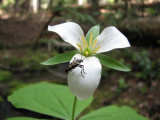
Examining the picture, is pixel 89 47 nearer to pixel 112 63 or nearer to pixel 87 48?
pixel 87 48

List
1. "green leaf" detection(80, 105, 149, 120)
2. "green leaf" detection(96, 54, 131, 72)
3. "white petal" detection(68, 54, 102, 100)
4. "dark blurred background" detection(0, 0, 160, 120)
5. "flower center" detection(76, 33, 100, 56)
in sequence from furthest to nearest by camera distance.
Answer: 1. "dark blurred background" detection(0, 0, 160, 120)
2. "green leaf" detection(80, 105, 149, 120)
3. "flower center" detection(76, 33, 100, 56)
4. "green leaf" detection(96, 54, 131, 72)
5. "white petal" detection(68, 54, 102, 100)

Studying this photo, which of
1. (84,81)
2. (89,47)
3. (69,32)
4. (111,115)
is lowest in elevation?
(111,115)

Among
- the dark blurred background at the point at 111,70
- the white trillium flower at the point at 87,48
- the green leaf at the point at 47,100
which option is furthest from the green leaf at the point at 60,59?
the dark blurred background at the point at 111,70

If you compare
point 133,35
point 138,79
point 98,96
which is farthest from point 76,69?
point 133,35

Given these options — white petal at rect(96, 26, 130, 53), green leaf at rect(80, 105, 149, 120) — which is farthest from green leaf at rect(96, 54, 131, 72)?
green leaf at rect(80, 105, 149, 120)

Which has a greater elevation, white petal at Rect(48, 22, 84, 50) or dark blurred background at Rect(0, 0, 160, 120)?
white petal at Rect(48, 22, 84, 50)

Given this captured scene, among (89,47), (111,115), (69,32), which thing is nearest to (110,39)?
(89,47)

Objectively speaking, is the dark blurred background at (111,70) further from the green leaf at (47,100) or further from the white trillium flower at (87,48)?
the white trillium flower at (87,48)

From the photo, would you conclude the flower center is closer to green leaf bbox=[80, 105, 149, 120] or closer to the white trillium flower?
the white trillium flower
